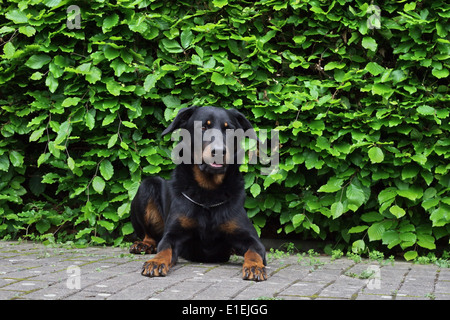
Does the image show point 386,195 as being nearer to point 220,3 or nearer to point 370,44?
point 370,44

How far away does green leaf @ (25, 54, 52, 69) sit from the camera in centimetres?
563

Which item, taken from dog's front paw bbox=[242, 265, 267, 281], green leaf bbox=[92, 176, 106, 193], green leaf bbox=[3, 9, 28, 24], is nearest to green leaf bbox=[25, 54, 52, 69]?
green leaf bbox=[3, 9, 28, 24]

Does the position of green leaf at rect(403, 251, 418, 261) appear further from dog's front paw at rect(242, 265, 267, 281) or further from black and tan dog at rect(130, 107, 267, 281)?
dog's front paw at rect(242, 265, 267, 281)

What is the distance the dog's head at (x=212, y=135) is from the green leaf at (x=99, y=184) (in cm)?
127

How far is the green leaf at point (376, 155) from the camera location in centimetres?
500

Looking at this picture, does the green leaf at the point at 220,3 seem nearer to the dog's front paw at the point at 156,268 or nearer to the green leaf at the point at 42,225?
the dog's front paw at the point at 156,268

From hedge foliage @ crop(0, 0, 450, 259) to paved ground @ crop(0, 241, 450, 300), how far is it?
2.00 feet

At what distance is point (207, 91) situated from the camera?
220 inches

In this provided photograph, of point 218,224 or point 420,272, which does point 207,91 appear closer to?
point 218,224

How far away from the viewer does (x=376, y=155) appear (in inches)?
197

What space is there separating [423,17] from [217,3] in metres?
1.82

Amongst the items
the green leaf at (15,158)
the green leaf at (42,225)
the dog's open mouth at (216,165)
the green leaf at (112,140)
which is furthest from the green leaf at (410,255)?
the green leaf at (15,158)

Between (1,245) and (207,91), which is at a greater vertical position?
(207,91)
